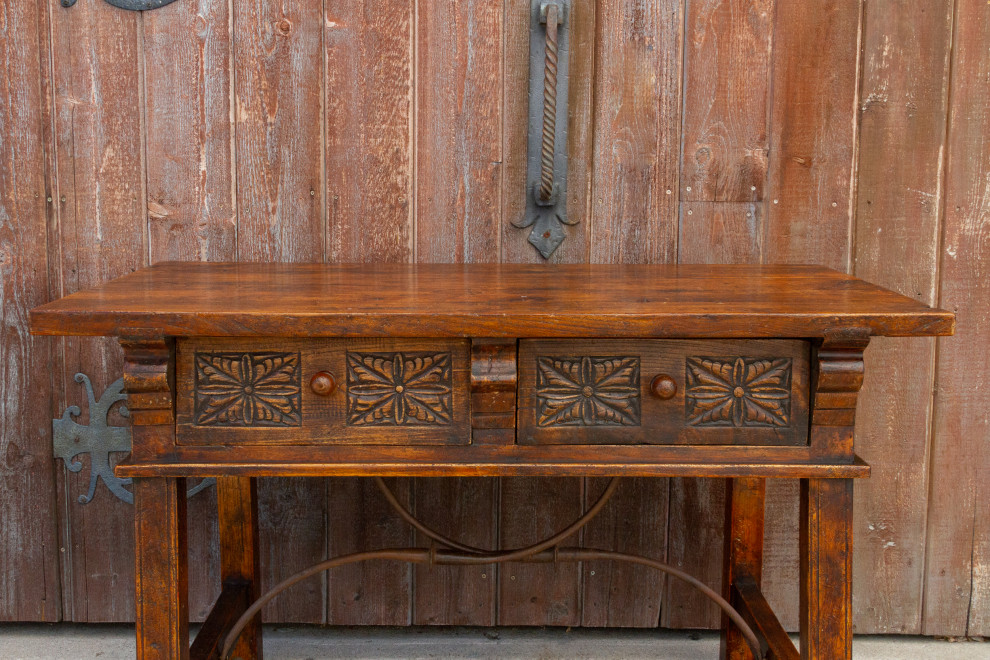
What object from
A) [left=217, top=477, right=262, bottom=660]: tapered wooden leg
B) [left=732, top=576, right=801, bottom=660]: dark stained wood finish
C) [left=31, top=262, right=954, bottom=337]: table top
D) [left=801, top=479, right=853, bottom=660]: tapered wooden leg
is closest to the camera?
[left=31, top=262, right=954, bottom=337]: table top

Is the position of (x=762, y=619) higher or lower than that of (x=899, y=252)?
lower

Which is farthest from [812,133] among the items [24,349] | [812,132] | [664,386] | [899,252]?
[24,349]

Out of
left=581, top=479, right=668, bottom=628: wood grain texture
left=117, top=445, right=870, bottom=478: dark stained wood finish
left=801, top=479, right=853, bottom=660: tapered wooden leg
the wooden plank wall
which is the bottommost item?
left=581, top=479, right=668, bottom=628: wood grain texture

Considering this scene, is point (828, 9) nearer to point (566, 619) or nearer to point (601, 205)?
point (601, 205)

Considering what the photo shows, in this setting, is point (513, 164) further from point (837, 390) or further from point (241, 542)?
point (241, 542)

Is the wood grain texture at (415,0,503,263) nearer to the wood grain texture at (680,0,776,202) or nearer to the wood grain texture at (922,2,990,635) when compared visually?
the wood grain texture at (680,0,776,202)

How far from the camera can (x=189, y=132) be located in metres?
1.87

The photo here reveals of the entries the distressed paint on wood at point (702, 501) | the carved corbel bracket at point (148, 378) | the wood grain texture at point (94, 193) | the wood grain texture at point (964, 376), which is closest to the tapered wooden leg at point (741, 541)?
the distressed paint on wood at point (702, 501)

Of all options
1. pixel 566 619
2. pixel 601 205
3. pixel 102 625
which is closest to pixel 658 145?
pixel 601 205

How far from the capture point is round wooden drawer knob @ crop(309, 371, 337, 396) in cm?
129

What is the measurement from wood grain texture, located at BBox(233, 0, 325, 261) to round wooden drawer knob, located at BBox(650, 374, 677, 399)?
2.91 feet

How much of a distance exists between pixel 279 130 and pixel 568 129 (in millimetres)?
616

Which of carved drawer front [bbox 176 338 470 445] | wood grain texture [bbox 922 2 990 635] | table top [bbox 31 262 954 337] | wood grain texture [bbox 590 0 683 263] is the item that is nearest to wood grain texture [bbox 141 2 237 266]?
table top [bbox 31 262 954 337]

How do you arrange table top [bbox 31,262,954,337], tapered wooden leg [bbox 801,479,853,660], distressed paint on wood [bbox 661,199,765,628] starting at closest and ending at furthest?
table top [bbox 31,262,954,337]
tapered wooden leg [bbox 801,479,853,660]
distressed paint on wood [bbox 661,199,765,628]
